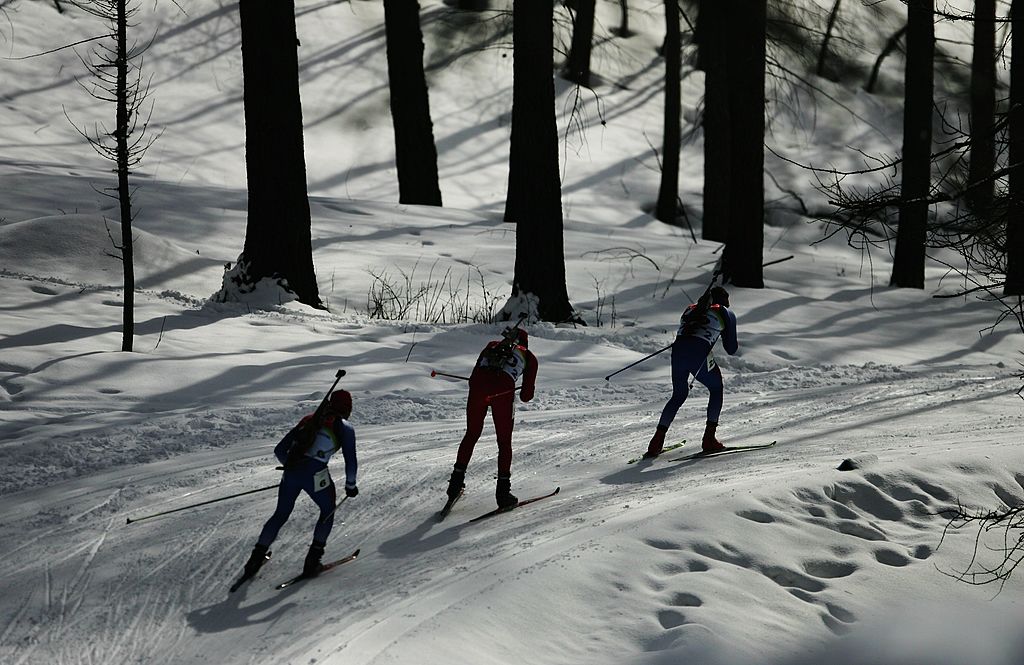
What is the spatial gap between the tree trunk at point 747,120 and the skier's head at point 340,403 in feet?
36.3

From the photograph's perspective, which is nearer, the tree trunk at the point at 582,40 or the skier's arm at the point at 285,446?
the skier's arm at the point at 285,446

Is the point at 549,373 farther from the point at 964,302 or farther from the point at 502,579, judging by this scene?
the point at 964,302

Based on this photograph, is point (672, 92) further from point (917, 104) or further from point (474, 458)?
point (474, 458)

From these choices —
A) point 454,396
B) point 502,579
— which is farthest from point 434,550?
point 454,396

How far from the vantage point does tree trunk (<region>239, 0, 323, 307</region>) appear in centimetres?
1393

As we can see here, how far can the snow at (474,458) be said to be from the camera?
6.36m

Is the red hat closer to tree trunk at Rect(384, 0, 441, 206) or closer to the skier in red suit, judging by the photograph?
the skier in red suit

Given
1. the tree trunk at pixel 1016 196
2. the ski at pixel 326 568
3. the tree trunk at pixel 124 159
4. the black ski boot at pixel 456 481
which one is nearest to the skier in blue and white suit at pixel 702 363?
the black ski boot at pixel 456 481

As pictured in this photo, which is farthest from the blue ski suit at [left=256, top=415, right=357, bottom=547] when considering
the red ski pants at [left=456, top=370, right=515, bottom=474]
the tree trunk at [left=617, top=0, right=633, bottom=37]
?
the tree trunk at [left=617, top=0, right=633, bottom=37]

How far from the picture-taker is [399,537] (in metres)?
7.93

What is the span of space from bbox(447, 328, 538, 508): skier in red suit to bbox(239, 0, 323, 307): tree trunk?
20.6 feet

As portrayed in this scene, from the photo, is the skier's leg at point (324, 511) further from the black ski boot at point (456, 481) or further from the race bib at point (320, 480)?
the black ski boot at point (456, 481)

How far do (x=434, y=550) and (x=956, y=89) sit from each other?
130ft

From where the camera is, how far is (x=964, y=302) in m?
17.9
